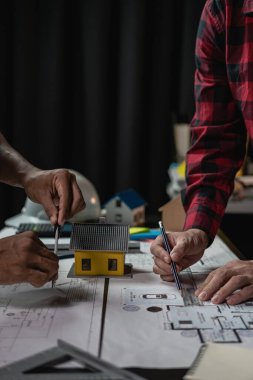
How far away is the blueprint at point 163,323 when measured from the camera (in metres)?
0.70

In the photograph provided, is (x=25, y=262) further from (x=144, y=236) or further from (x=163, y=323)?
(x=144, y=236)

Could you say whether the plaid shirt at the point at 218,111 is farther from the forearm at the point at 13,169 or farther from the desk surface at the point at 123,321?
the forearm at the point at 13,169

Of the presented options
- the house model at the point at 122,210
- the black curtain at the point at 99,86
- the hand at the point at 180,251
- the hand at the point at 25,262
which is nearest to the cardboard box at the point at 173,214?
the house model at the point at 122,210

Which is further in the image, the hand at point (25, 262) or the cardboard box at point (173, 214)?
the cardboard box at point (173, 214)

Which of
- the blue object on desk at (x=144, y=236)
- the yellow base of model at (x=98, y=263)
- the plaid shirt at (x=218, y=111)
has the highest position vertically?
the plaid shirt at (x=218, y=111)

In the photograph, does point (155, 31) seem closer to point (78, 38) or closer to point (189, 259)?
point (78, 38)

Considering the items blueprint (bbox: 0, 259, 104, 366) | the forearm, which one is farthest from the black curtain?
blueprint (bbox: 0, 259, 104, 366)

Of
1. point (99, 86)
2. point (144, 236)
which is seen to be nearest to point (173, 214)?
point (144, 236)

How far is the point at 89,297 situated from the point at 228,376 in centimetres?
37

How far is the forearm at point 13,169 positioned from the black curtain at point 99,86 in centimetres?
112

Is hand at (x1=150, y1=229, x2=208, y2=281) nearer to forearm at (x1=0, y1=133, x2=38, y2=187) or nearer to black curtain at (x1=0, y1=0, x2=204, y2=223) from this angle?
forearm at (x1=0, y1=133, x2=38, y2=187)

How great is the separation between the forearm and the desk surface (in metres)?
0.37

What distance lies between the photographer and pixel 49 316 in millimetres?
836

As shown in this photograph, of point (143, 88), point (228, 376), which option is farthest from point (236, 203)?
point (228, 376)
